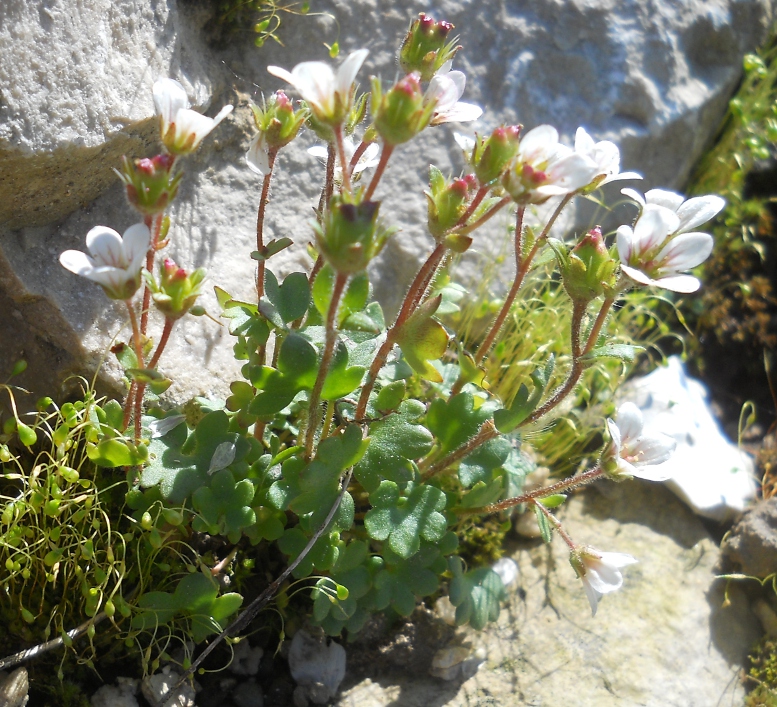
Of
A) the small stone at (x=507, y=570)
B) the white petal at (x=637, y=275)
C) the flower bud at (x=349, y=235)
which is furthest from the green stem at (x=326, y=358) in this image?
the small stone at (x=507, y=570)

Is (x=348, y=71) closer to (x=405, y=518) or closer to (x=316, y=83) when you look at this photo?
(x=316, y=83)

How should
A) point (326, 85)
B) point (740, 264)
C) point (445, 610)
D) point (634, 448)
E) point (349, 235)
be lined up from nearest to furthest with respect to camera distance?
point (349, 235), point (326, 85), point (634, 448), point (445, 610), point (740, 264)

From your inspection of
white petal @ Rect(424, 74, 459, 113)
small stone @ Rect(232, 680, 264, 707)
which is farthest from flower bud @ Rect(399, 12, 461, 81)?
small stone @ Rect(232, 680, 264, 707)

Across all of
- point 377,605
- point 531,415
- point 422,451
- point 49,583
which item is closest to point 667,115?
point 531,415

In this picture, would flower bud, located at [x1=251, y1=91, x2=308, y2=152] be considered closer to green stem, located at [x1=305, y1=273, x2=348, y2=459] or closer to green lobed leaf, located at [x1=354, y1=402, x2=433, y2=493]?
green stem, located at [x1=305, y1=273, x2=348, y2=459]

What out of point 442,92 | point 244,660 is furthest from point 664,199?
point 244,660

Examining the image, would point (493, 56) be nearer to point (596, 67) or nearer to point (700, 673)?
point (596, 67)

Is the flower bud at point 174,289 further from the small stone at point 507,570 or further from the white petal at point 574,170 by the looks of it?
the small stone at point 507,570
